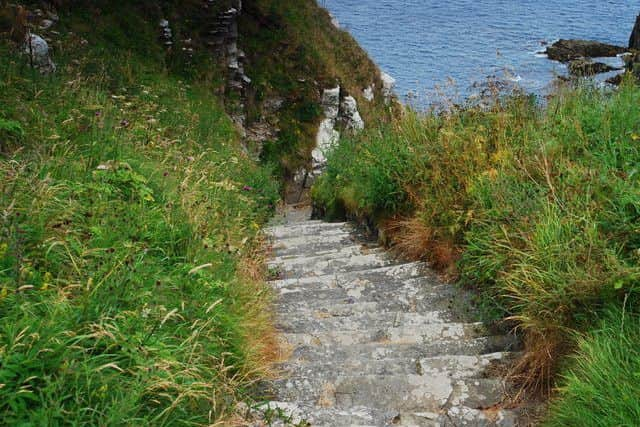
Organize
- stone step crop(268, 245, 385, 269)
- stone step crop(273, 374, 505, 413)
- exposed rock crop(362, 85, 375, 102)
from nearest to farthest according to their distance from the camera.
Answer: stone step crop(273, 374, 505, 413), stone step crop(268, 245, 385, 269), exposed rock crop(362, 85, 375, 102)

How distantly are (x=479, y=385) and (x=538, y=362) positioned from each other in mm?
372

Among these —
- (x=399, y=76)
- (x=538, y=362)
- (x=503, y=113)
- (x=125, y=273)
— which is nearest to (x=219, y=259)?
(x=125, y=273)

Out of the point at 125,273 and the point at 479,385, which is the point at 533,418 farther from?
the point at 125,273

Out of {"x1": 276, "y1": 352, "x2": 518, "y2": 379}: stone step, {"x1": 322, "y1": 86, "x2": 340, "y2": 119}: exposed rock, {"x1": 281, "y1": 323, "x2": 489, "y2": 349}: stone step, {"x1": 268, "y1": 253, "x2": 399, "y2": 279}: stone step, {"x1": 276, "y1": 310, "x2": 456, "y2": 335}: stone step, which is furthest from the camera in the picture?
{"x1": 322, "y1": 86, "x2": 340, "y2": 119}: exposed rock

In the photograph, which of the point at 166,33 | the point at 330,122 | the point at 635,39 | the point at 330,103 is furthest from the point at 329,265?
the point at 635,39

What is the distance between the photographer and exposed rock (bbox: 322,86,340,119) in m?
20.8

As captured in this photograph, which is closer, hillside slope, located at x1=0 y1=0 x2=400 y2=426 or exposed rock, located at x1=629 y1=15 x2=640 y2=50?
hillside slope, located at x1=0 y1=0 x2=400 y2=426

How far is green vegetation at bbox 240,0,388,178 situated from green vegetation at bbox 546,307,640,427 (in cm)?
1567

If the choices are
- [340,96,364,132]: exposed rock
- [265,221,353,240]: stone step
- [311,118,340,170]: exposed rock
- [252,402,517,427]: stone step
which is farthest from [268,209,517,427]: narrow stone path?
[340,96,364,132]: exposed rock

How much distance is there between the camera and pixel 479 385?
351cm

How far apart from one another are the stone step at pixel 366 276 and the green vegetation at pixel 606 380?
265 cm

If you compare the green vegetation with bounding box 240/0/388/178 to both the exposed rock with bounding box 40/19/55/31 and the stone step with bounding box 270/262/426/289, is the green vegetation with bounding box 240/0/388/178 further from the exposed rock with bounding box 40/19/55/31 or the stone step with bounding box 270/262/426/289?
the stone step with bounding box 270/262/426/289

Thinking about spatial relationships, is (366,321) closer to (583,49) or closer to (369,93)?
(369,93)

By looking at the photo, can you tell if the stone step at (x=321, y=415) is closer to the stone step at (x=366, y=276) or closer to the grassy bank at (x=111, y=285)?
the grassy bank at (x=111, y=285)
